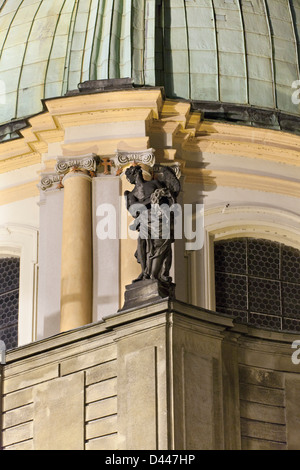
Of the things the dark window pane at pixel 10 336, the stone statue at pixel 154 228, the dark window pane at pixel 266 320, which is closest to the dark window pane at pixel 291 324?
the dark window pane at pixel 266 320

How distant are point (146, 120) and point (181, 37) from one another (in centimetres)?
272

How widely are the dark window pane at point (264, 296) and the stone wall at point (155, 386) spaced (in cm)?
495

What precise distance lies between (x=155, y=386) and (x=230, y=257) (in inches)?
312

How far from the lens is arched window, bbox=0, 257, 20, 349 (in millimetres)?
35531

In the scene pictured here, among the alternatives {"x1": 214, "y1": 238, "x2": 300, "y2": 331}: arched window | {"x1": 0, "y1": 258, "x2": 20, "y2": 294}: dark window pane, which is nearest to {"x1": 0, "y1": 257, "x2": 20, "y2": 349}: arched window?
{"x1": 0, "y1": 258, "x2": 20, "y2": 294}: dark window pane

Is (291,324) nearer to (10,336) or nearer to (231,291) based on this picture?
(231,291)

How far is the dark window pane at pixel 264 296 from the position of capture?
3541 cm

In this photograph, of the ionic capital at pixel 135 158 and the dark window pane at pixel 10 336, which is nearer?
the ionic capital at pixel 135 158

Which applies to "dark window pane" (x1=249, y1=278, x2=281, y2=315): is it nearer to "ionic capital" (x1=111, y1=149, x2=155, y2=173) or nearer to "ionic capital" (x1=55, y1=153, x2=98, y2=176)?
"ionic capital" (x1=111, y1=149, x2=155, y2=173)

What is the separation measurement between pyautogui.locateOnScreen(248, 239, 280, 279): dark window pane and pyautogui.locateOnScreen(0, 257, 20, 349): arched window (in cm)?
421

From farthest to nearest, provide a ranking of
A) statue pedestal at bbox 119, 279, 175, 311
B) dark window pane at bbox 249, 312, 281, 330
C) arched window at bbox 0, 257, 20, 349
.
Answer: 1. arched window at bbox 0, 257, 20, 349
2. dark window pane at bbox 249, 312, 281, 330
3. statue pedestal at bbox 119, 279, 175, 311

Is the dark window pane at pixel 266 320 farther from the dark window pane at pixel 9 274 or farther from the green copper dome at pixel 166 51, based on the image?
the dark window pane at pixel 9 274

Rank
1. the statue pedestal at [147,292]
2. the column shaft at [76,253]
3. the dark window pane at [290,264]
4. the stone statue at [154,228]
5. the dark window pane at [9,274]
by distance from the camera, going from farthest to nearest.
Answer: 1. the dark window pane at [9,274]
2. the dark window pane at [290,264]
3. the column shaft at [76,253]
4. the stone statue at [154,228]
5. the statue pedestal at [147,292]
